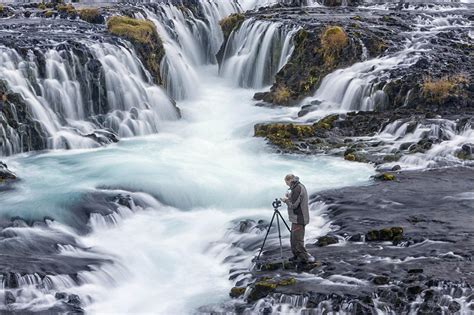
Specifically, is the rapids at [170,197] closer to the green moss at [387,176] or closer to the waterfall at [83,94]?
the green moss at [387,176]

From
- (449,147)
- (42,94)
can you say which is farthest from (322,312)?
(42,94)

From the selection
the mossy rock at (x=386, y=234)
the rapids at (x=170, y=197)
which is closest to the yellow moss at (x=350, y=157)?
the rapids at (x=170, y=197)

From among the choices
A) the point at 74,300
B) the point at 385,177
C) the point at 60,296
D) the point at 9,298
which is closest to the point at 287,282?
the point at 74,300

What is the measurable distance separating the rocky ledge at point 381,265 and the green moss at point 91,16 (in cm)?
2203

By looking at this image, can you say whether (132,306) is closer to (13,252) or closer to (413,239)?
(13,252)

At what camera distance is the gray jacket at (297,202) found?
15516 millimetres

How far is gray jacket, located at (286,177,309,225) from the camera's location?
15.5 metres

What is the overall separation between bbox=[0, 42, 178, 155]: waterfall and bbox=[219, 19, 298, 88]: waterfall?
274 inches

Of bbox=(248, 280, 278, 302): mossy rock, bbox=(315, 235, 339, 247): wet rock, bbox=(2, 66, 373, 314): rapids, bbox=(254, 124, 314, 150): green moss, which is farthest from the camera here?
bbox=(254, 124, 314, 150): green moss

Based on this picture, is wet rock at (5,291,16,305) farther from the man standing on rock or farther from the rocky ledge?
the man standing on rock

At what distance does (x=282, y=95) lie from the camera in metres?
34.1

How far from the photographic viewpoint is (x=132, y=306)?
16.1 metres

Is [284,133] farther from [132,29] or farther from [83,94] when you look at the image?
[132,29]

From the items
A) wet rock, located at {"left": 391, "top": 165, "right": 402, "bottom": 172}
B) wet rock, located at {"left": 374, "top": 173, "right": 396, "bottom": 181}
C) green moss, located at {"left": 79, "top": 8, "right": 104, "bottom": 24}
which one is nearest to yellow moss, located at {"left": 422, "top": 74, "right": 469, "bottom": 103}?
wet rock, located at {"left": 391, "top": 165, "right": 402, "bottom": 172}
